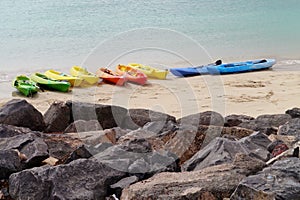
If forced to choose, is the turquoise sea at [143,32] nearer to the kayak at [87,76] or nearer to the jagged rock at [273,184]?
the kayak at [87,76]

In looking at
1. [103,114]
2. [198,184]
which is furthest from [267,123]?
[198,184]

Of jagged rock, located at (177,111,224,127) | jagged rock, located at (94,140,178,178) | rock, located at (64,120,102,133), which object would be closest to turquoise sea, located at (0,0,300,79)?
jagged rock, located at (177,111,224,127)

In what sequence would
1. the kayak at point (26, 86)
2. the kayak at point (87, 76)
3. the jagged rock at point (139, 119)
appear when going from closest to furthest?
1. the jagged rock at point (139, 119)
2. the kayak at point (26, 86)
3. the kayak at point (87, 76)

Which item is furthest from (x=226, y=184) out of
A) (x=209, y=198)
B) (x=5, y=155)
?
(x=5, y=155)

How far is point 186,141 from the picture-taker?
546 centimetres

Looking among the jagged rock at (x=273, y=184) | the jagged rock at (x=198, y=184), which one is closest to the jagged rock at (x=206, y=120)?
the jagged rock at (x=198, y=184)

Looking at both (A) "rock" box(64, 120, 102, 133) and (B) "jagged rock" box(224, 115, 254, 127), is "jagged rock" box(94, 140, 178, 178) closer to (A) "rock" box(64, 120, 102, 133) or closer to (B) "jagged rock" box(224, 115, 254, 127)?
(A) "rock" box(64, 120, 102, 133)

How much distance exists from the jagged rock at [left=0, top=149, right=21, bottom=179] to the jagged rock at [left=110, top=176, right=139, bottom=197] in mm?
1003

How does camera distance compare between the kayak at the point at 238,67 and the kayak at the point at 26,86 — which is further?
the kayak at the point at 238,67

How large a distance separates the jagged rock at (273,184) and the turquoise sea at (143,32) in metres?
11.7

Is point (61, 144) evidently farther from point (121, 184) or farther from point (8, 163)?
point (121, 184)

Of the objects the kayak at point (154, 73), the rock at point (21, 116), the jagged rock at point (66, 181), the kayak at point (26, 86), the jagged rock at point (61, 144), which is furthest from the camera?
the kayak at point (154, 73)

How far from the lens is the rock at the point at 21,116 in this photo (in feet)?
21.9

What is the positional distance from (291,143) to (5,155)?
271cm
